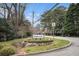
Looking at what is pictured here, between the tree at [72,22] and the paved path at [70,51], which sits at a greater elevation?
the tree at [72,22]

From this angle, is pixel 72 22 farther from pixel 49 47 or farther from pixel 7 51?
pixel 7 51

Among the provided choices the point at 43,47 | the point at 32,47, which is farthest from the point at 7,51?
the point at 43,47

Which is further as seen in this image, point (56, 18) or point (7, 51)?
point (56, 18)

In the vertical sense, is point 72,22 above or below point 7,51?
above

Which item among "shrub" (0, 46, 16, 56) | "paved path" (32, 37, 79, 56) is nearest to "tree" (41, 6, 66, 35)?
"paved path" (32, 37, 79, 56)

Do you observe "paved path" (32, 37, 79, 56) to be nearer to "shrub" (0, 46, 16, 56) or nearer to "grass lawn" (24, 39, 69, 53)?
"grass lawn" (24, 39, 69, 53)

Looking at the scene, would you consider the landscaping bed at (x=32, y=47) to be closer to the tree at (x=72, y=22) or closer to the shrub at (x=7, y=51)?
the shrub at (x=7, y=51)

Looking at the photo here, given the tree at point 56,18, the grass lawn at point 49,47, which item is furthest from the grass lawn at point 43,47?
the tree at point 56,18

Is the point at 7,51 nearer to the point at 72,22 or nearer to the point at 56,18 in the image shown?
the point at 56,18

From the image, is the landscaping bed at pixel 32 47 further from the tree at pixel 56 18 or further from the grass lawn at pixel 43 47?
the tree at pixel 56 18

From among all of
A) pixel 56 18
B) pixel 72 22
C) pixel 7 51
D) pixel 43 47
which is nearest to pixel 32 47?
pixel 43 47

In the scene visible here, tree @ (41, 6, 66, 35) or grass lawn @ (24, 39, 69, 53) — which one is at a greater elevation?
tree @ (41, 6, 66, 35)

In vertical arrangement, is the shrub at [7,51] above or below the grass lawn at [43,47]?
below

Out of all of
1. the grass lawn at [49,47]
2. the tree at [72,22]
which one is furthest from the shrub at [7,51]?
the tree at [72,22]
